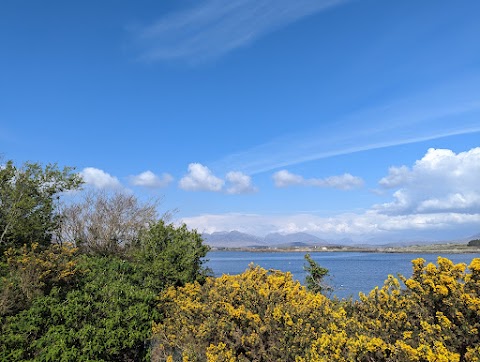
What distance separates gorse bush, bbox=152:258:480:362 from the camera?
5395 millimetres

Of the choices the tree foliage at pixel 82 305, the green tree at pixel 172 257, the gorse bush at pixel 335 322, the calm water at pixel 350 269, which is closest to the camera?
the gorse bush at pixel 335 322

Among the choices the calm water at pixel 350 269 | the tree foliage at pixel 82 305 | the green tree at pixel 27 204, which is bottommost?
the calm water at pixel 350 269

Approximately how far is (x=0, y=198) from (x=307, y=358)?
1344 centimetres

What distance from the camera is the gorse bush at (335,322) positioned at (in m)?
5.39

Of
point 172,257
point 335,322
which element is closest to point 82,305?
point 172,257

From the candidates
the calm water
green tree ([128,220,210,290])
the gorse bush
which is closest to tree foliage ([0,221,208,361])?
green tree ([128,220,210,290])

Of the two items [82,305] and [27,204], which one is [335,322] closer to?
[82,305]

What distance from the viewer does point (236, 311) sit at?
7746 millimetres

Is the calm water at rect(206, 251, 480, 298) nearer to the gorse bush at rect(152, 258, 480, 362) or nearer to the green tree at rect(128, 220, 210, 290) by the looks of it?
the green tree at rect(128, 220, 210, 290)

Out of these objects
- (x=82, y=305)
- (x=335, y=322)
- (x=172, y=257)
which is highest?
(x=172, y=257)

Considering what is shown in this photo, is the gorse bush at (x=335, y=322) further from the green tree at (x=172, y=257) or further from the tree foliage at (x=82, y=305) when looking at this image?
the green tree at (x=172, y=257)

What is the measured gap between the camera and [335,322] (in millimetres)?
6625

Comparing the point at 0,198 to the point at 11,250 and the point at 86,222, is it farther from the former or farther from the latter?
the point at 86,222

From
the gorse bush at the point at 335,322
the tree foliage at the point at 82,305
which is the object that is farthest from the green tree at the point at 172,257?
the gorse bush at the point at 335,322
